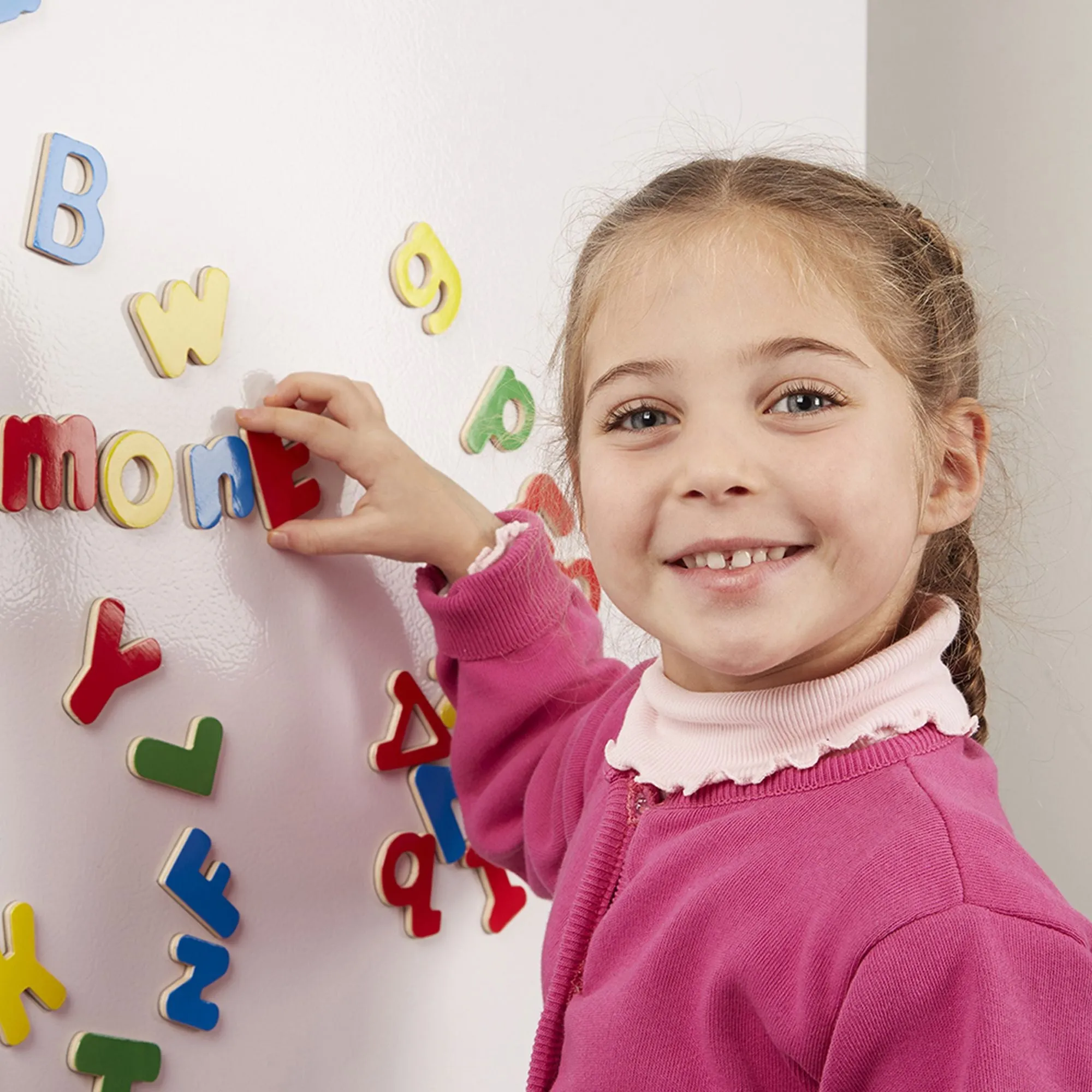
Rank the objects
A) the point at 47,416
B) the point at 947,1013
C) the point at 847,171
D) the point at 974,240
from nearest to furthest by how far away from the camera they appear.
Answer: the point at 947,1013, the point at 47,416, the point at 847,171, the point at 974,240

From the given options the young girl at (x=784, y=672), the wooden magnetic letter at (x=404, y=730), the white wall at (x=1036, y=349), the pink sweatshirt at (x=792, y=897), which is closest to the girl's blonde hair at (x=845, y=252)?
the young girl at (x=784, y=672)

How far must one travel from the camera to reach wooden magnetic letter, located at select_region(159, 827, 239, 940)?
69cm

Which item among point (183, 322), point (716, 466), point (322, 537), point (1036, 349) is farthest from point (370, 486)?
point (1036, 349)

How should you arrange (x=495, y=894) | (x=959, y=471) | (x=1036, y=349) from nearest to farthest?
(x=959, y=471)
(x=495, y=894)
(x=1036, y=349)

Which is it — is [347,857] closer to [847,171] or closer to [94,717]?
[94,717]

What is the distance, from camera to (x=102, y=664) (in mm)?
646

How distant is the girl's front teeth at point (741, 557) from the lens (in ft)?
2.04

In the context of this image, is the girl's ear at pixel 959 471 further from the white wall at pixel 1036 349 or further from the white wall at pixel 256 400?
the white wall at pixel 1036 349

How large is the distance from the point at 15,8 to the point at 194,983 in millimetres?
511

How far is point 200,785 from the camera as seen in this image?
2.31 feet

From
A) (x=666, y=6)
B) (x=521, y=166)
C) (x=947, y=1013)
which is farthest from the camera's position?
(x=666, y=6)

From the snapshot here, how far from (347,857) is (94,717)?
22cm

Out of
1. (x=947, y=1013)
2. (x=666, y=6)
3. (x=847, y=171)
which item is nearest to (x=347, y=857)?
(x=947, y=1013)

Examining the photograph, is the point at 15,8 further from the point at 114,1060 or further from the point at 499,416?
the point at 114,1060
